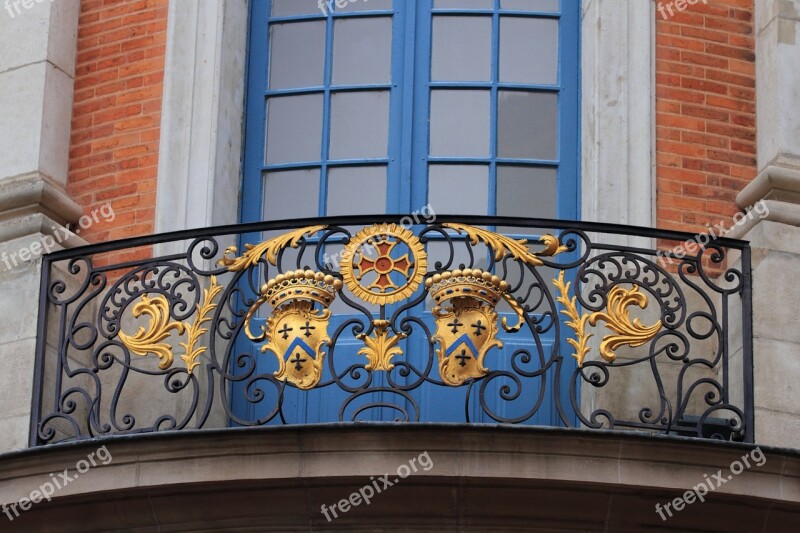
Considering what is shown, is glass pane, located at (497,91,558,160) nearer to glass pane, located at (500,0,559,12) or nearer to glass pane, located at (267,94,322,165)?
glass pane, located at (500,0,559,12)

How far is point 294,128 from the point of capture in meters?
13.4

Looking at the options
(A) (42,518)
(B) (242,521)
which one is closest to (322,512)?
(B) (242,521)

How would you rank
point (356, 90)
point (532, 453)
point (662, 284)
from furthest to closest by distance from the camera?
point (356, 90), point (662, 284), point (532, 453)

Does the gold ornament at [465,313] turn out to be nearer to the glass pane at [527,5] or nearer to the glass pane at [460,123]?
the glass pane at [460,123]

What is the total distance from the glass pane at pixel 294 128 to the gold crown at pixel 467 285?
193cm

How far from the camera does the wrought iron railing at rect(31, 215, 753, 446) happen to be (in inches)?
454

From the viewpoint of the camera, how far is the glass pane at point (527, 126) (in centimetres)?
1318

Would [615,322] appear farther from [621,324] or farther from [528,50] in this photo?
[528,50]

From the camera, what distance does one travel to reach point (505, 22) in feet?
44.3

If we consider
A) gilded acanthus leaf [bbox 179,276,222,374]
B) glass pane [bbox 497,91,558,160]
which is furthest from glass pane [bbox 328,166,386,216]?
gilded acanthus leaf [bbox 179,276,222,374]

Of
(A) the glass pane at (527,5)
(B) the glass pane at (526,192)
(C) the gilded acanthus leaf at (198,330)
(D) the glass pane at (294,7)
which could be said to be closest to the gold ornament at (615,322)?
(B) the glass pane at (526,192)

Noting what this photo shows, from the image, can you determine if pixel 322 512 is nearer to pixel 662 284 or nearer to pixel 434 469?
pixel 434 469

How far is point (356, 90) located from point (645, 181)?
172 centimetres

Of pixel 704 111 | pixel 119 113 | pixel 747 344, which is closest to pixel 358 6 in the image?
pixel 119 113
